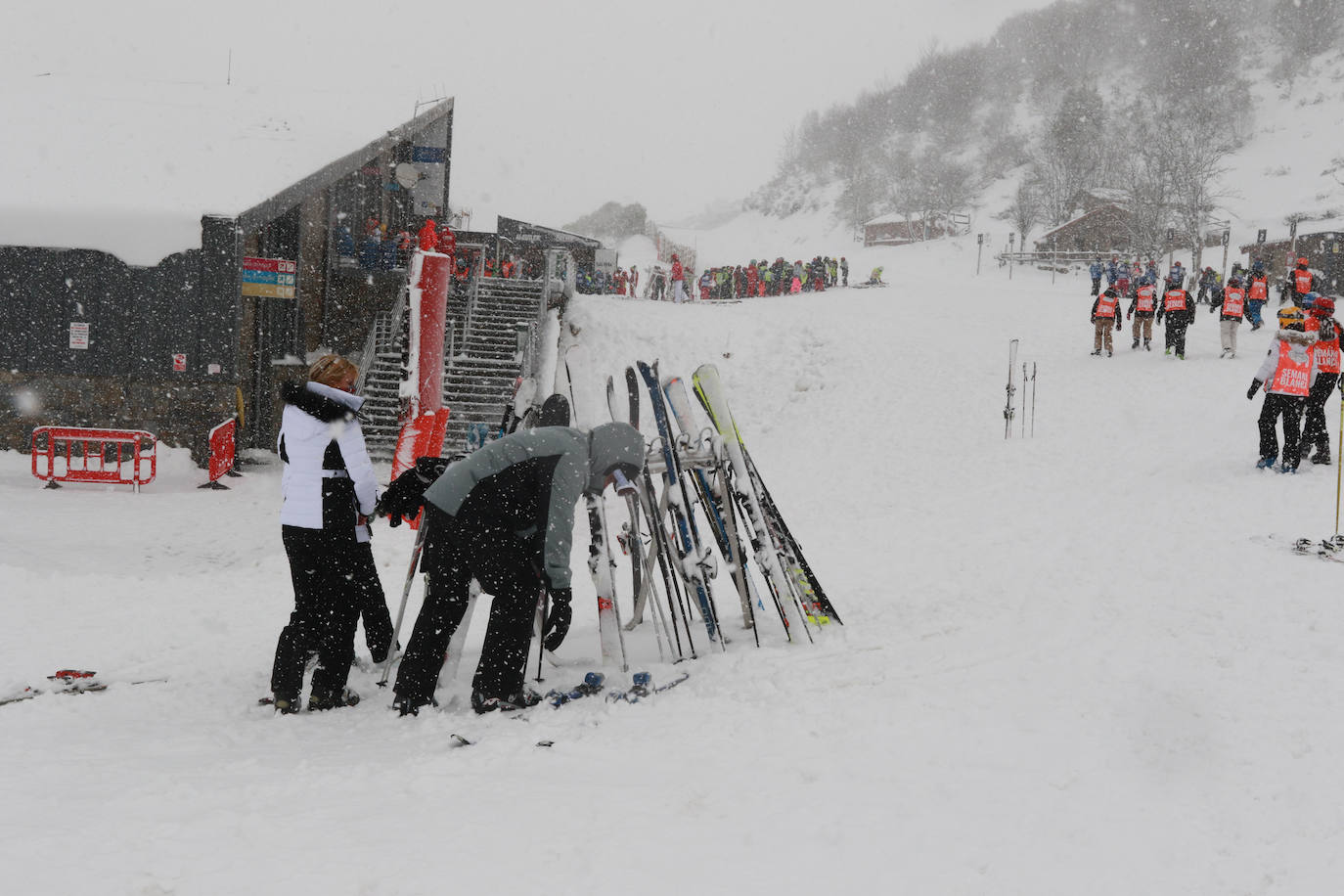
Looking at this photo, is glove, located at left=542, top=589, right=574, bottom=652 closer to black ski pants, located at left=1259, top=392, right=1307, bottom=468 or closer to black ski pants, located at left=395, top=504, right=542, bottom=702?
black ski pants, located at left=395, top=504, right=542, bottom=702

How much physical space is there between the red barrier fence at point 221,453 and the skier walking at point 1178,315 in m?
15.7

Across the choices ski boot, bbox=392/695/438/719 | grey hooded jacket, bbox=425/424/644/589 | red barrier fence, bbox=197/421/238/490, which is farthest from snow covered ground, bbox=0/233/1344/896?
red barrier fence, bbox=197/421/238/490

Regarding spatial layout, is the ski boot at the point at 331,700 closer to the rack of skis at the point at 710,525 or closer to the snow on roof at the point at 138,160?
the rack of skis at the point at 710,525

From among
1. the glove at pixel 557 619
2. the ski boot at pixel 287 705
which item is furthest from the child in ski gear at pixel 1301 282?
the ski boot at pixel 287 705

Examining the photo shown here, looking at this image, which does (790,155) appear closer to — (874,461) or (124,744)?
(874,461)

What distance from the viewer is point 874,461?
44.2 ft

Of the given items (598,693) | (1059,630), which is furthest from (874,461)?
(598,693)

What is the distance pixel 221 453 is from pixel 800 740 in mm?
11003

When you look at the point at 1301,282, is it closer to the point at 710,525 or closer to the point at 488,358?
the point at 488,358

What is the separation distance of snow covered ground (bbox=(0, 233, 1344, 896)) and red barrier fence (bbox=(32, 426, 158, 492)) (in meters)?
2.29

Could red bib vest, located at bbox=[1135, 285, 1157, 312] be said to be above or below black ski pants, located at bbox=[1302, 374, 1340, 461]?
above

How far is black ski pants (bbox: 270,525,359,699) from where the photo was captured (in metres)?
4.38

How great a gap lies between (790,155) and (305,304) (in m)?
89.2

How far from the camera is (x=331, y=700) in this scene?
4438 millimetres
